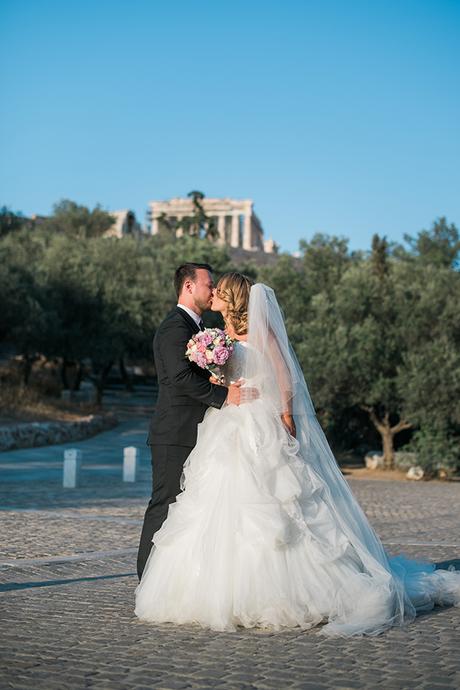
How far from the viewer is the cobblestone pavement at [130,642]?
4770 millimetres

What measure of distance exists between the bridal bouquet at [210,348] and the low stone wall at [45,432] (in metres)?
17.7

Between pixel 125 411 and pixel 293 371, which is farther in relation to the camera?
pixel 125 411

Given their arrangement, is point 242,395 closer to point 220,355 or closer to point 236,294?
point 220,355

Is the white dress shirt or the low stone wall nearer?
the white dress shirt

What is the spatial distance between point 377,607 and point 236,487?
117cm

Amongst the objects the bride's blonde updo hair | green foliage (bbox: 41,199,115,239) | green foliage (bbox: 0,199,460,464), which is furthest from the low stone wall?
green foliage (bbox: 41,199,115,239)

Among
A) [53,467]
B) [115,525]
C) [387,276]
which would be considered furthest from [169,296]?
[115,525]

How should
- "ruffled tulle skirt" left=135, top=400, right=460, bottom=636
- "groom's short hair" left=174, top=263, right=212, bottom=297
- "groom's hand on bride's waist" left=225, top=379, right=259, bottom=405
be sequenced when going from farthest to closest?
"groom's short hair" left=174, top=263, right=212, bottom=297 < "groom's hand on bride's waist" left=225, top=379, right=259, bottom=405 < "ruffled tulle skirt" left=135, top=400, right=460, bottom=636

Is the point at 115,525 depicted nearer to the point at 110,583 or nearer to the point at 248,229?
the point at 110,583

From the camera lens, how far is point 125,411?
39.8 meters

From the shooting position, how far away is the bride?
602 centimetres

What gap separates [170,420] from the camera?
22.2 feet

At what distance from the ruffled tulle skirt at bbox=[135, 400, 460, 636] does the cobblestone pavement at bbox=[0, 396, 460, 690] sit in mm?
146

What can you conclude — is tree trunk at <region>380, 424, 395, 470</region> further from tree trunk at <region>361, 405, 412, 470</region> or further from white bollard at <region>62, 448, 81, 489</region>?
white bollard at <region>62, 448, 81, 489</region>
